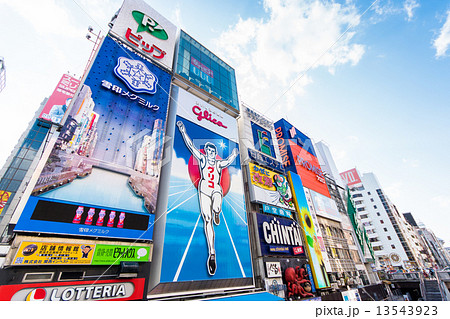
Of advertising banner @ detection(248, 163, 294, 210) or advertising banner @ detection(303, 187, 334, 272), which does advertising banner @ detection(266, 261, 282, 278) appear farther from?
advertising banner @ detection(303, 187, 334, 272)

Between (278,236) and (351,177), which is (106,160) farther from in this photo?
(351,177)

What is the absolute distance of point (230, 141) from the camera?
66.1 ft

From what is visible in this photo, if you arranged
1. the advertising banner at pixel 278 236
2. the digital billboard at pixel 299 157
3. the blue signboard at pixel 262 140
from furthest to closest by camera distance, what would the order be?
the digital billboard at pixel 299 157 < the blue signboard at pixel 262 140 < the advertising banner at pixel 278 236

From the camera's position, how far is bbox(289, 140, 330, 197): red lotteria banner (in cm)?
2807

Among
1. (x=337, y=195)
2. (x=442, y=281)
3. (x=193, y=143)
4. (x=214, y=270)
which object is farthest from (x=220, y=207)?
(x=442, y=281)

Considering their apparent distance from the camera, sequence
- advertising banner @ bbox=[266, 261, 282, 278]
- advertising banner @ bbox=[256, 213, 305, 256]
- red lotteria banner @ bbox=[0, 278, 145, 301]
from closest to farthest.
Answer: red lotteria banner @ bbox=[0, 278, 145, 301], advertising banner @ bbox=[266, 261, 282, 278], advertising banner @ bbox=[256, 213, 305, 256]

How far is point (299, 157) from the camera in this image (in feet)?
97.7

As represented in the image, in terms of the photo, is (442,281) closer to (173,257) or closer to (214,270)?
(214,270)

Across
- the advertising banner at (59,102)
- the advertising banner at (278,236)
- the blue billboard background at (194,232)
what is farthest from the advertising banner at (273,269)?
A: the advertising banner at (59,102)

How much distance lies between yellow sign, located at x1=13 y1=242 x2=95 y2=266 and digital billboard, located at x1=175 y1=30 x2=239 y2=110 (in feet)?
53.6

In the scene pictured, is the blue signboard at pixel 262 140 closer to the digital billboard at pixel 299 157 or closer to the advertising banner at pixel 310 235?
the digital billboard at pixel 299 157

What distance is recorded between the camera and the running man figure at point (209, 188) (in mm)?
13564

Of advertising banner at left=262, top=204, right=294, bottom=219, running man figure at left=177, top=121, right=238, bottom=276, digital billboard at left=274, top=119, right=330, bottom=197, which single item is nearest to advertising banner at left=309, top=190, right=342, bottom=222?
digital billboard at left=274, top=119, right=330, bottom=197

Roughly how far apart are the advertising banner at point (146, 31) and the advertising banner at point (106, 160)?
88.2 inches
